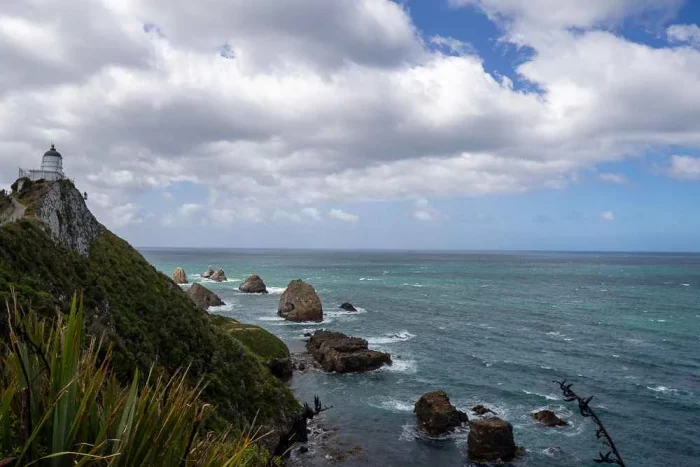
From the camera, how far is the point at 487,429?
32.3m

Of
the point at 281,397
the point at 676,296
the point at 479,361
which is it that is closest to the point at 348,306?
the point at 479,361

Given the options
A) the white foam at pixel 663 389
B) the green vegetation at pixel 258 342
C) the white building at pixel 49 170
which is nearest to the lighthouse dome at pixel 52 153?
the white building at pixel 49 170

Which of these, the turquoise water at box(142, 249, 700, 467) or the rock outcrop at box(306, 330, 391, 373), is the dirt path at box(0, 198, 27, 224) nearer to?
the turquoise water at box(142, 249, 700, 467)

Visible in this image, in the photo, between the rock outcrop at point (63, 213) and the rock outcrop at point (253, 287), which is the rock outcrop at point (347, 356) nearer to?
the rock outcrop at point (63, 213)

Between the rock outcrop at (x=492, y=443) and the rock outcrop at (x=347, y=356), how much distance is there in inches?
832

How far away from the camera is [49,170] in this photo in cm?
3609

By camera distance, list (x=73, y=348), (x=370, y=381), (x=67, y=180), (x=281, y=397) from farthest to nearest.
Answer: (x=370, y=381) → (x=67, y=180) → (x=281, y=397) → (x=73, y=348)

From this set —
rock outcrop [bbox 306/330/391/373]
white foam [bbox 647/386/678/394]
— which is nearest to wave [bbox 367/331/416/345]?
rock outcrop [bbox 306/330/391/373]

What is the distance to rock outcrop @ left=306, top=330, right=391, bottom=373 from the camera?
52219 mm

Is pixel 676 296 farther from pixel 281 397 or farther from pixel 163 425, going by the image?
pixel 163 425

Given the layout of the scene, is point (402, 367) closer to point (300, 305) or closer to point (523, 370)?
point (523, 370)

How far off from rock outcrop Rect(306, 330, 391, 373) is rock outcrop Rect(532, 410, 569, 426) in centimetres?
1951

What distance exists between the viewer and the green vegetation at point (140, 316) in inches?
852

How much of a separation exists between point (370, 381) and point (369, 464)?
17.3 meters
